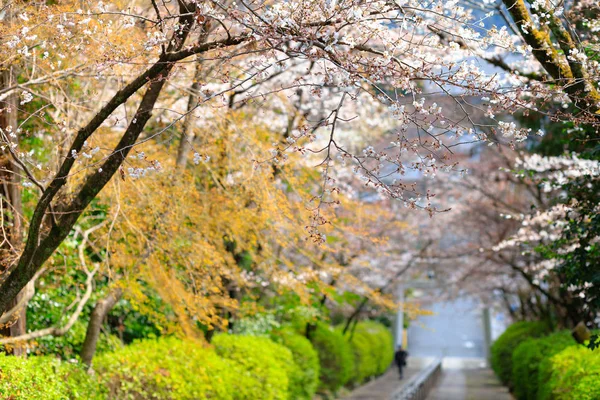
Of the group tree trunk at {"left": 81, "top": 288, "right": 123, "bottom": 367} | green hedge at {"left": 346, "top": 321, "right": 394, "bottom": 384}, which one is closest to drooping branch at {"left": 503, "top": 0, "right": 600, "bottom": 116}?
tree trunk at {"left": 81, "top": 288, "right": 123, "bottom": 367}

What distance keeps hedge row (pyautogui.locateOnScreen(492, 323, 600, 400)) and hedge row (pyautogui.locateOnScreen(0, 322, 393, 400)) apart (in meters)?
4.11

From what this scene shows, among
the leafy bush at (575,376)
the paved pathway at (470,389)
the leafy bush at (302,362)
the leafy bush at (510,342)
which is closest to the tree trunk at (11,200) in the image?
the leafy bush at (575,376)

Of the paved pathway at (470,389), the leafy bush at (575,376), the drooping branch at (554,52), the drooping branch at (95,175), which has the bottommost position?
the paved pathway at (470,389)

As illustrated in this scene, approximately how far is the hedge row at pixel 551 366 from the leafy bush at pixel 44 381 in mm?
5059

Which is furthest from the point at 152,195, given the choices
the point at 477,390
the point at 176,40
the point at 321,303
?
the point at 477,390

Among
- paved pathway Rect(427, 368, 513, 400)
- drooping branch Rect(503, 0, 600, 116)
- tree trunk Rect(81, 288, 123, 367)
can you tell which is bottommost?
paved pathway Rect(427, 368, 513, 400)

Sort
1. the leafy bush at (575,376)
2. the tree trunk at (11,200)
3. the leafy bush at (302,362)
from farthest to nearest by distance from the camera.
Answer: the leafy bush at (302,362), the leafy bush at (575,376), the tree trunk at (11,200)

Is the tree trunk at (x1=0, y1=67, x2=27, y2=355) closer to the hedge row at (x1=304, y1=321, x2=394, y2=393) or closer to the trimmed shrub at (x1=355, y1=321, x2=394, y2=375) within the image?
the hedge row at (x1=304, y1=321, x2=394, y2=393)

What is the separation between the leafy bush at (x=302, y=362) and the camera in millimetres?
13402

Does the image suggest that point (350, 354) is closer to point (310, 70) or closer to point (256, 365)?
point (256, 365)

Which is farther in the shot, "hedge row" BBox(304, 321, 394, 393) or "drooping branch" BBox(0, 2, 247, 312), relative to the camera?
"hedge row" BBox(304, 321, 394, 393)

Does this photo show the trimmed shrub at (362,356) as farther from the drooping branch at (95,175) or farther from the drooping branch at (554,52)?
the drooping branch at (95,175)

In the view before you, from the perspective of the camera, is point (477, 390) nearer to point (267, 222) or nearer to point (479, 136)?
point (267, 222)

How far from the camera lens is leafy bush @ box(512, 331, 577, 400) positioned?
12.4 meters
